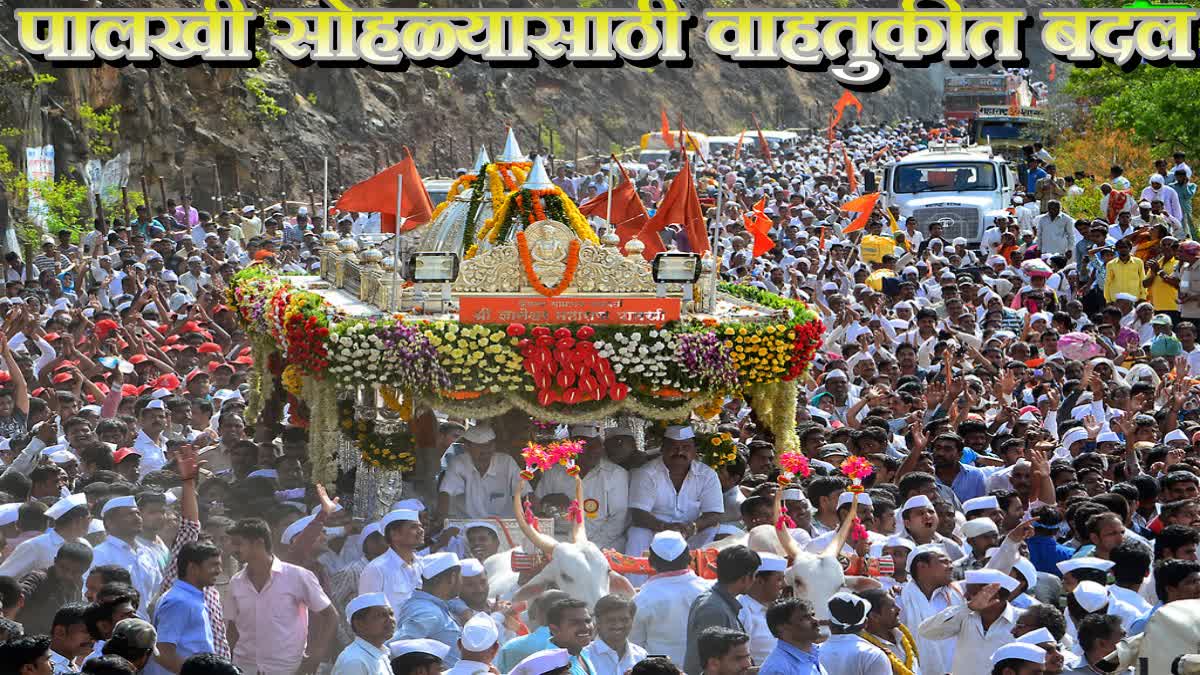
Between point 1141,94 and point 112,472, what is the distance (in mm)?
24186

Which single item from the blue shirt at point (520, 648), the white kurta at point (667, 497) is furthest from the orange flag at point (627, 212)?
the blue shirt at point (520, 648)

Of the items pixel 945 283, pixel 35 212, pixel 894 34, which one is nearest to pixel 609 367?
pixel 945 283

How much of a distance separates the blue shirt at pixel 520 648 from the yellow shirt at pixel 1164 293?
43.0 feet

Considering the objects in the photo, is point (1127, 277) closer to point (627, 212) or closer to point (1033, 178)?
point (627, 212)

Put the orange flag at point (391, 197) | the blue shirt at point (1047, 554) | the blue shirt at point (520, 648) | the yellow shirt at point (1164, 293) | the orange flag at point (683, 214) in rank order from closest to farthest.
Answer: the blue shirt at point (520, 648)
the blue shirt at point (1047, 554)
the orange flag at point (683, 214)
the orange flag at point (391, 197)
the yellow shirt at point (1164, 293)

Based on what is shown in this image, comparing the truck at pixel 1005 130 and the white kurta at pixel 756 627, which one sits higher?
the truck at pixel 1005 130

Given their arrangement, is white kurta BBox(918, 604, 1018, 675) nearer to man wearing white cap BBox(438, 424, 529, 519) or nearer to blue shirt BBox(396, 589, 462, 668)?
blue shirt BBox(396, 589, 462, 668)

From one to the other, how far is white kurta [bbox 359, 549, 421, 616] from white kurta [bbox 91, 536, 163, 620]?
3.57 feet

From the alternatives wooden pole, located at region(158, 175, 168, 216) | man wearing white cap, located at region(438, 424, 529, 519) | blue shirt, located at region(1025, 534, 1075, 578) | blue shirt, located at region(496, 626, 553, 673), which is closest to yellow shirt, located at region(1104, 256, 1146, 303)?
man wearing white cap, located at region(438, 424, 529, 519)

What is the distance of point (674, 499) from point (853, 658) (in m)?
4.20

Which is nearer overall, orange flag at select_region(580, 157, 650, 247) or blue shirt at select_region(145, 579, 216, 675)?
blue shirt at select_region(145, 579, 216, 675)

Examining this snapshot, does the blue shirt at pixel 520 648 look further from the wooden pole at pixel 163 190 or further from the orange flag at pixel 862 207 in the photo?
the wooden pole at pixel 163 190

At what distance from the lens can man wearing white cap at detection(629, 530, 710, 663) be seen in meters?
9.21

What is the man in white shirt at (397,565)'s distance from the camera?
9.93 metres
